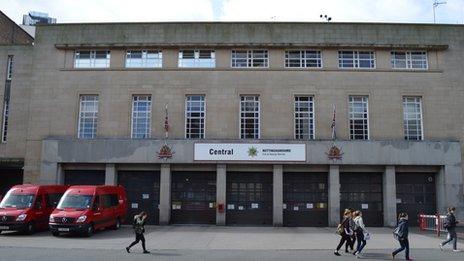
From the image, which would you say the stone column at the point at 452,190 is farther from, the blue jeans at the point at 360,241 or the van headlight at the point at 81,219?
the van headlight at the point at 81,219

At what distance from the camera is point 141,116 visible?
29031mm

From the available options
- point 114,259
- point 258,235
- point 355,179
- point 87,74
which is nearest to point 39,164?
point 87,74

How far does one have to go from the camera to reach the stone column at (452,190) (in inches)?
1081

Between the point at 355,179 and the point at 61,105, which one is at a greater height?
the point at 61,105

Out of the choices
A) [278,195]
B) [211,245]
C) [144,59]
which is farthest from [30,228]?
[278,195]

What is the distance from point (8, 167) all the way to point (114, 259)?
1985 centimetres

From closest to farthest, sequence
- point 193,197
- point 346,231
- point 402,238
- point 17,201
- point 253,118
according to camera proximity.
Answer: point 402,238, point 346,231, point 17,201, point 193,197, point 253,118

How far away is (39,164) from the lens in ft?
94.2

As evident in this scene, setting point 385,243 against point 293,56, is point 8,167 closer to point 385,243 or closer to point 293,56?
point 293,56

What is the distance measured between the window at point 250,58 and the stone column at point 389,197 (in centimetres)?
960

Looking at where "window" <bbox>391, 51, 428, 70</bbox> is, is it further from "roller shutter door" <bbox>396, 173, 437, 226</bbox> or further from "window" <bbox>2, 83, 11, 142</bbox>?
"window" <bbox>2, 83, 11, 142</bbox>

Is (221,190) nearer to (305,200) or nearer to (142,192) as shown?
(142,192)

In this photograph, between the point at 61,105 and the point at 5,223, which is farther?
the point at 61,105

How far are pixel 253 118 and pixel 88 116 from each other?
9.98 meters
